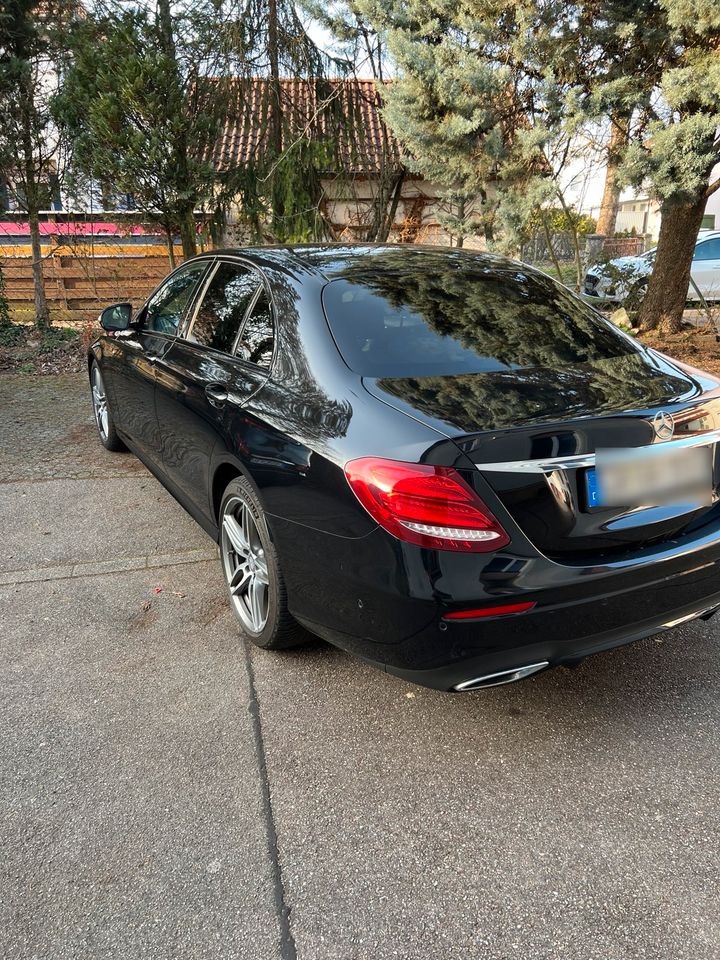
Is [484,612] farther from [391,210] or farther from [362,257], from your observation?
[391,210]

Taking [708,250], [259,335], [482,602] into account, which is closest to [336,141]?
[259,335]

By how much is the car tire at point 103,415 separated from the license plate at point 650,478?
158 inches

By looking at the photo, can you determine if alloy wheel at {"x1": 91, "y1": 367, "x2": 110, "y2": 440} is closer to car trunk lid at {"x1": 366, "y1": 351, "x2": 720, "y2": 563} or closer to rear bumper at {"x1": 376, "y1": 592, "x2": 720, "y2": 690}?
car trunk lid at {"x1": 366, "y1": 351, "x2": 720, "y2": 563}

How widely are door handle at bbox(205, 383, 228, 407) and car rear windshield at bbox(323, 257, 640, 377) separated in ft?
1.92

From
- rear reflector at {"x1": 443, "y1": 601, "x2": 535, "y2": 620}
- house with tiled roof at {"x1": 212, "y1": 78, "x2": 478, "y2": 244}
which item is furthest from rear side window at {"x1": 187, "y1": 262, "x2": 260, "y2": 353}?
house with tiled roof at {"x1": 212, "y1": 78, "x2": 478, "y2": 244}

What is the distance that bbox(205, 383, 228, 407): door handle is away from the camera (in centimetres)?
313

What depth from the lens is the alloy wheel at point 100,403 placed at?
5480 mm

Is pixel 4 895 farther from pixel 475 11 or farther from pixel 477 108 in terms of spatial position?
pixel 475 11

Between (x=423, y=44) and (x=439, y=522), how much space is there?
261 inches

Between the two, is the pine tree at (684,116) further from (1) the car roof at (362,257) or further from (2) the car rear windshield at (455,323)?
(2) the car rear windshield at (455,323)

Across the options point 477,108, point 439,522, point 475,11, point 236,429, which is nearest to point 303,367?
point 236,429

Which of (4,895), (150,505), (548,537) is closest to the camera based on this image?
(4,895)

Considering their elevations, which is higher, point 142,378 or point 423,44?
point 423,44

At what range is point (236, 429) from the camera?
2.97 m
